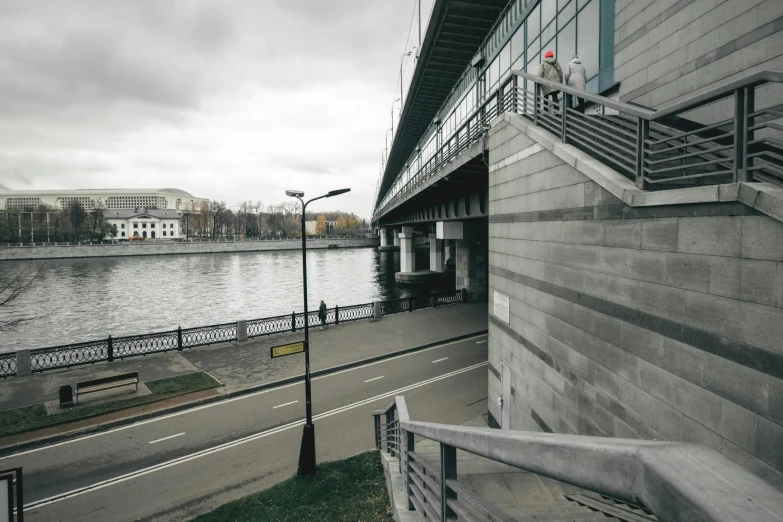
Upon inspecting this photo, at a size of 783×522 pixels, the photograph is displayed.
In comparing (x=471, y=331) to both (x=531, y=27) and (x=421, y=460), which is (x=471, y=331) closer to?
(x=531, y=27)

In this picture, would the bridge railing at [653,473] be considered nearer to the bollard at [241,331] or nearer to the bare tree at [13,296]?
the bare tree at [13,296]

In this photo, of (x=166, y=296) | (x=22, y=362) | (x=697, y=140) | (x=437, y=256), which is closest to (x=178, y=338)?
(x=22, y=362)

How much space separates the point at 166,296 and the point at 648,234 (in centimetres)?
4312

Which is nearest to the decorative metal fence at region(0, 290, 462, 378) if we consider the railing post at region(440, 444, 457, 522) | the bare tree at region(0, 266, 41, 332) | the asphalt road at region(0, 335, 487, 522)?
the bare tree at region(0, 266, 41, 332)

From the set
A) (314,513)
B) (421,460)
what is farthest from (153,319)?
(421,460)

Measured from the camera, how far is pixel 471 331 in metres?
22.6

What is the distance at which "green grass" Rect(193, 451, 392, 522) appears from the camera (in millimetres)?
7398

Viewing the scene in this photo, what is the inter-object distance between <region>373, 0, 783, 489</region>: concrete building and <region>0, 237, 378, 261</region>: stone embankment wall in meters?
93.9

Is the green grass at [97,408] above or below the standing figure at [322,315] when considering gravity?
below

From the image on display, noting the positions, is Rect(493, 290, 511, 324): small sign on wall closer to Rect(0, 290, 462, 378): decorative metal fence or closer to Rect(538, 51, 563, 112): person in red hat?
Rect(538, 51, 563, 112): person in red hat

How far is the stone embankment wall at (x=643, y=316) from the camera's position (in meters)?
3.95

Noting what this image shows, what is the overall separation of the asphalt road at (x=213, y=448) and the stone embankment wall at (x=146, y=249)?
294 ft

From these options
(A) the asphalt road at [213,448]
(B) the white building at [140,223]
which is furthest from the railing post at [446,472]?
(B) the white building at [140,223]

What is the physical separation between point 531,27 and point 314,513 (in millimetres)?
16361
